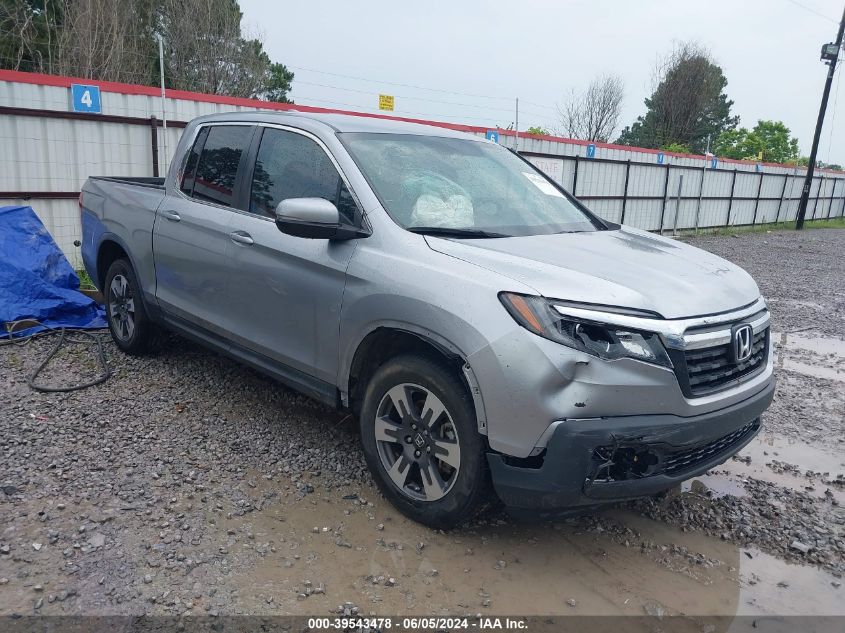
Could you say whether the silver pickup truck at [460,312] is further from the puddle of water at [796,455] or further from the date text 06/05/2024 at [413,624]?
the puddle of water at [796,455]

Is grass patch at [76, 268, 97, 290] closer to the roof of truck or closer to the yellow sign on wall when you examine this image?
the roof of truck

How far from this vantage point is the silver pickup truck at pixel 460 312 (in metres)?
2.68

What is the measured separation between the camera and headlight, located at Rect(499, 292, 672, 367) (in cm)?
266

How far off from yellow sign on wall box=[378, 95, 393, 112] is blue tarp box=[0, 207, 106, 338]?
8.52 metres

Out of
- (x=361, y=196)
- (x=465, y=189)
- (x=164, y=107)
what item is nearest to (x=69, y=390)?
(x=361, y=196)

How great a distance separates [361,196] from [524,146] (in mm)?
12083

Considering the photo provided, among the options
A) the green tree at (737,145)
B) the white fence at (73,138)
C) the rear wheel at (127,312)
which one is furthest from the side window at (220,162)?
the green tree at (737,145)

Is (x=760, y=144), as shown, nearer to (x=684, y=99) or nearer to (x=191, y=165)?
(x=684, y=99)

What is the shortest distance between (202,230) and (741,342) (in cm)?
319

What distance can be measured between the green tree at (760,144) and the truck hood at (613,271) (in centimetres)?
5334

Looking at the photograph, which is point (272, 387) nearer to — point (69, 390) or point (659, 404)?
point (69, 390)

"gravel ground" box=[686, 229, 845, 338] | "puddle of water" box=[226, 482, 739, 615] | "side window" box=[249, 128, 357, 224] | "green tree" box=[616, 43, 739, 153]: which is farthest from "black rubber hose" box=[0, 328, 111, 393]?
"green tree" box=[616, 43, 739, 153]

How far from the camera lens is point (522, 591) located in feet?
9.27

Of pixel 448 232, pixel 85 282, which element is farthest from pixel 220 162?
pixel 85 282
